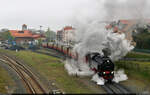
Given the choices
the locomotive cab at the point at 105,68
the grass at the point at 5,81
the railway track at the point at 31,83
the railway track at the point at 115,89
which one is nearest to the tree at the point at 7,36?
the railway track at the point at 31,83

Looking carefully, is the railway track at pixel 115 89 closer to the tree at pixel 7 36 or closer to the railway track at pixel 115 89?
the railway track at pixel 115 89

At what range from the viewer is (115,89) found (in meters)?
15.2

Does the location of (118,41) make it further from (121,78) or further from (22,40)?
(22,40)

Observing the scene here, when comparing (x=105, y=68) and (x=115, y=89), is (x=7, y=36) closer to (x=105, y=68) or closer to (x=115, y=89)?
(x=105, y=68)

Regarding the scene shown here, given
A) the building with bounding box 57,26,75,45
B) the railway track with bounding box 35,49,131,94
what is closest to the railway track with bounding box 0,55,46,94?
the railway track with bounding box 35,49,131,94

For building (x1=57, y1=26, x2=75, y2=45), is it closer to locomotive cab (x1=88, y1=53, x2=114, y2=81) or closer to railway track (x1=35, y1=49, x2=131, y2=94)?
locomotive cab (x1=88, y1=53, x2=114, y2=81)

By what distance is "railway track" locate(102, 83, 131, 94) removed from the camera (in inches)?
572

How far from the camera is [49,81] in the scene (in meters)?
18.4

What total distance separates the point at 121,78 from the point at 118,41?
15.8ft

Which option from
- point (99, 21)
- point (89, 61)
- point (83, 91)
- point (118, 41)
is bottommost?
point (83, 91)

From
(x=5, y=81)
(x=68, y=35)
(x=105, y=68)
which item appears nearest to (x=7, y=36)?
(x=68, y=35)

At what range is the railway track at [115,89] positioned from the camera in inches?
572

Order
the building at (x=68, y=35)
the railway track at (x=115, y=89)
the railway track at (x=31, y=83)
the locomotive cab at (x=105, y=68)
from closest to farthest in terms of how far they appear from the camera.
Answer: the railway track at (x=115, y=89), the railway track at (x=31, y=83), the locomotive cab at (x=105, y=68), the building at (x=68, y=35)

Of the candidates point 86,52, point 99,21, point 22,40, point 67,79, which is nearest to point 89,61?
point 86,52
